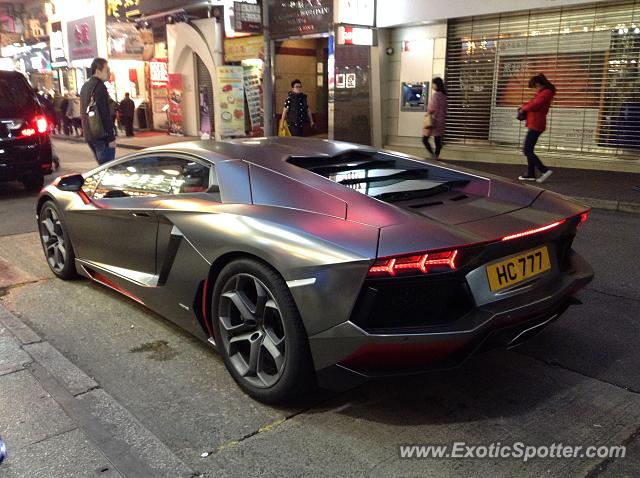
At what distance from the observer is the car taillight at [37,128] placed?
9.09 m

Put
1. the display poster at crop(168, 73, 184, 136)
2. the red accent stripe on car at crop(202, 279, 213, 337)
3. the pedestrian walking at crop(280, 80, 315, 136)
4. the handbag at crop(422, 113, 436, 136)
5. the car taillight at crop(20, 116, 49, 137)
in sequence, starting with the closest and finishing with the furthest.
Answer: the red accent stripe on car at crop(202, 279, 213, 337) → the car taillight at crop(20, 116, 49, 137) → the handbag at crop(422, 113, 436, 136) → the pedestrian walking at crop(280, 80, 315, 136) → the display poster at crop(168, 73, 184, 136)

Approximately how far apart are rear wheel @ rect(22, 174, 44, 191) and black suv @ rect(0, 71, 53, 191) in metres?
0.28

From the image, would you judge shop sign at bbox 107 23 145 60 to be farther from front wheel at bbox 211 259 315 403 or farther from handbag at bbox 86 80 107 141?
front wheel at bbox 211 259 315 403

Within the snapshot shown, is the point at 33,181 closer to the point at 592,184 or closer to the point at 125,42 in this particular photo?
the point at 592,184

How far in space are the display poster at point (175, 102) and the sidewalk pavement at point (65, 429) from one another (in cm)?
1928

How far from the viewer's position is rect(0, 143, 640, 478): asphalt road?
8.50 ft

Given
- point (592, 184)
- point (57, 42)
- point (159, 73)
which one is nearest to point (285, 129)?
point (592, 184)

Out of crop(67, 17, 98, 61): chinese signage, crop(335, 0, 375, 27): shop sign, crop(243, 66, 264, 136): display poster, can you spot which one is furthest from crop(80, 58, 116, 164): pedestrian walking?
crop(67, 17, 98, 61): chinese signage

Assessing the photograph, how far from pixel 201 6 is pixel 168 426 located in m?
18.6

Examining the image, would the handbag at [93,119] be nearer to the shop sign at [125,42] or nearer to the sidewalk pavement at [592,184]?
the sidewalk pavement at [592,184]

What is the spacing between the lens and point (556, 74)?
11711mm

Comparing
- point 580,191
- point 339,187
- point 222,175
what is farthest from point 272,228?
point 580,191

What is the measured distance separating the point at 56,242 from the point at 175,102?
1782 centimetres

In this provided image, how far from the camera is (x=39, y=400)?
10.3ft
